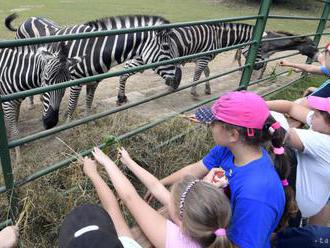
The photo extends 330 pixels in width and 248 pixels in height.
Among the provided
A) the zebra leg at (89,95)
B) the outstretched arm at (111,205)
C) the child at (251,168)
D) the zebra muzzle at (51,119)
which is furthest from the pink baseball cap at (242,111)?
the zebra leg at (89,95)

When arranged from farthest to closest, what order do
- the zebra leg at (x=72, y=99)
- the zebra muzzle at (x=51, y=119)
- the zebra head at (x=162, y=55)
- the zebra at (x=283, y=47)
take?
1. the zebra at (x=283, y=47)
2. the zebra head at (x=162, y=55)
3. the zebra leg at (x=72, y=99)
4. the zebra muzzle at (x=51, y=119)

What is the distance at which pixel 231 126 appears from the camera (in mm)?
1974

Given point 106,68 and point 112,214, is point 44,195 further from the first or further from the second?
point 106,68

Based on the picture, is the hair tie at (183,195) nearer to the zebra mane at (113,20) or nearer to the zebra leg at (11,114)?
the zebra leg at (11,114)

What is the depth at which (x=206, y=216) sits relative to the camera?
1.58m

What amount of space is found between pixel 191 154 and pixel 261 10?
183cm

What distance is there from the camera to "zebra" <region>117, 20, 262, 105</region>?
21.6ft

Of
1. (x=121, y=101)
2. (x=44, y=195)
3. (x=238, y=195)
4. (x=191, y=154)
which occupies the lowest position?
(x=121, y=101)

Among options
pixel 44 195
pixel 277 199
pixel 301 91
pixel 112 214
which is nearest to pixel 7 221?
pixel 44 195

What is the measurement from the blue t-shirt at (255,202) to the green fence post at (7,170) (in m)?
1.28

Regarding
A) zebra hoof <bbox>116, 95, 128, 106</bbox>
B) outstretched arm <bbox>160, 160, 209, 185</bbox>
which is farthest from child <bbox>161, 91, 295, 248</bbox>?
zebra hoof <bbox>116, 95, 128, 106</bbox>

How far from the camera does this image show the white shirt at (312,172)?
238 centimetres

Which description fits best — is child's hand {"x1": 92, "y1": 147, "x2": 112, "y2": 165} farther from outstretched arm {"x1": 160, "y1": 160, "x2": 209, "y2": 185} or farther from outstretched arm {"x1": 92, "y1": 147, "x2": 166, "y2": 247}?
outstretched arm {"x1": 160, "y1": 160, "x2": 209, "y2": 185}

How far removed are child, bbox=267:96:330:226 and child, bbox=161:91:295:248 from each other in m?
0.31
